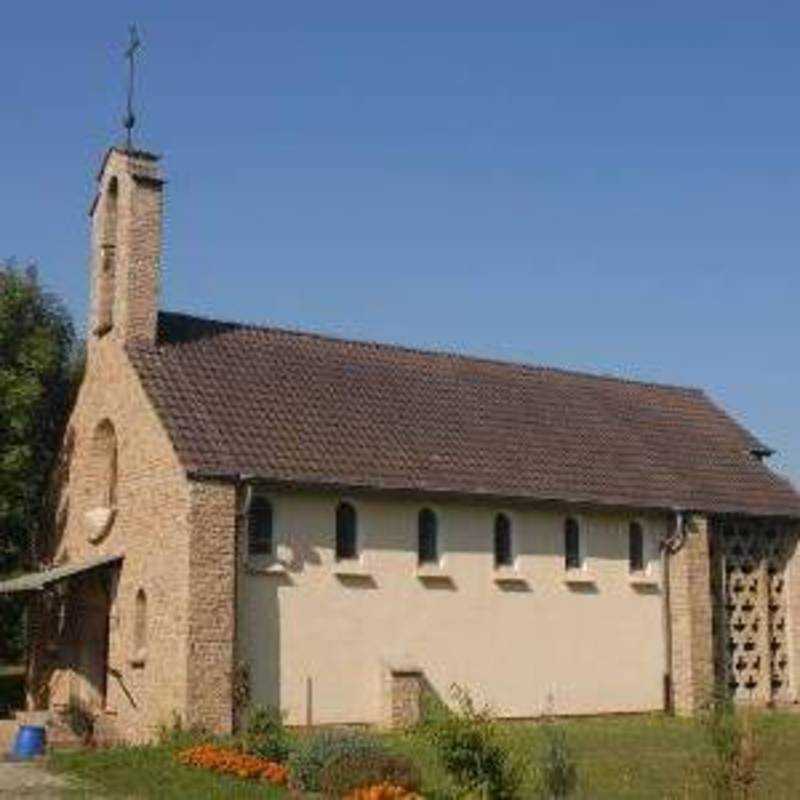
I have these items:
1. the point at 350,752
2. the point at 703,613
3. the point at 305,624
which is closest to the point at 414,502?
the point at 305,624

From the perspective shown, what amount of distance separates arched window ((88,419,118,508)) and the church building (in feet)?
0.18

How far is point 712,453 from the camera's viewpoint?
35031 millimetres

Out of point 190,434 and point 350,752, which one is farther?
point 190,434

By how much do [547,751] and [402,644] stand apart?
11.7 m

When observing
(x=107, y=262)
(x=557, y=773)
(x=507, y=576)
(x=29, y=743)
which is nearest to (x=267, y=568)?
(x=29, y=743)

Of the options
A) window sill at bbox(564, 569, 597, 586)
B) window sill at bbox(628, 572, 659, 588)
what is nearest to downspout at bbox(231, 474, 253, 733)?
window sill at bbox(564, 569, 597, 586)

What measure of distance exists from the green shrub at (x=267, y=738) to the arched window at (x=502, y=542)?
23.7 feet

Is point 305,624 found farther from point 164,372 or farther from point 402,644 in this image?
point 164,372

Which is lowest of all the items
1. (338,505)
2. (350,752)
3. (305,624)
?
(350,752)

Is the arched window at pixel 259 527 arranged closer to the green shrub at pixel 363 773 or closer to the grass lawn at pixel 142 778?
the grass lawn at pixel 142 778

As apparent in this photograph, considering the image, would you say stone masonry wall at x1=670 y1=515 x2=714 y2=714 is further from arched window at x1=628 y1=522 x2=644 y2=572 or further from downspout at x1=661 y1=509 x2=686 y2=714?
arched window at x1=628 y1=522 x2=644 y2=572

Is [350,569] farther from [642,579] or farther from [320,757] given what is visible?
[320,757]

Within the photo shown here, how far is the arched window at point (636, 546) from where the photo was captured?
30.9 m

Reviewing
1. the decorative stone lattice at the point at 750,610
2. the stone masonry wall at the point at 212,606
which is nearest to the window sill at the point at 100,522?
the stone masonry wall at the point at 212,606
